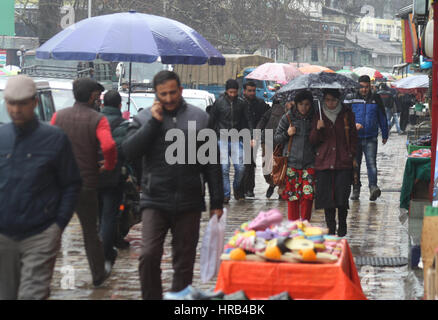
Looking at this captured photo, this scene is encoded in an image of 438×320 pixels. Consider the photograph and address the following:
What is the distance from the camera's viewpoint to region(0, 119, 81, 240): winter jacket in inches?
206

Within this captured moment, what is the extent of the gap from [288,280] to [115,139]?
3.39 meters

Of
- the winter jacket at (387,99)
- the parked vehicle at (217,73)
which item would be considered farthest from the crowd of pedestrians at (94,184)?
the parked vehicle at (217,73)

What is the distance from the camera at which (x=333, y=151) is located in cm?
902

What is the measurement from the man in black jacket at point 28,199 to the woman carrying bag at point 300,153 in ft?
13.9

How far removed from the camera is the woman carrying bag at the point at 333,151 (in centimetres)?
903

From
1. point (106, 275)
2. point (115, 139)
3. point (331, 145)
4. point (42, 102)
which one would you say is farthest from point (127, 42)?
point (106, 275)

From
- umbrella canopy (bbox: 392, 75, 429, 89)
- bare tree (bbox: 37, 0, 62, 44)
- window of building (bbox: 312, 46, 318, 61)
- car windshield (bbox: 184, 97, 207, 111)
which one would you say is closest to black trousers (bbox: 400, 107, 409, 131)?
umbrella canopy (bbox: 392, 75, 429, 89)

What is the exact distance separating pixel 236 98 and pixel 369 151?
2.33 meters

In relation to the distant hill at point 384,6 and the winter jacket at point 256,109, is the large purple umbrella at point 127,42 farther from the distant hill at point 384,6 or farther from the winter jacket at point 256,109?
the distant hill at point 384,6

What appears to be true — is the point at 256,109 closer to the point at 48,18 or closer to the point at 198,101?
the point at 198,101

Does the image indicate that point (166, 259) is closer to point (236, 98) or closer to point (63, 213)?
point (63, 213)

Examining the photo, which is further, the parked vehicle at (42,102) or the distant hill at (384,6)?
the distant hill at (384,6)

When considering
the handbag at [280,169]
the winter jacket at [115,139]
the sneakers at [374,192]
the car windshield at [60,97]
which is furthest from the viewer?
the sneakers at [374,192]

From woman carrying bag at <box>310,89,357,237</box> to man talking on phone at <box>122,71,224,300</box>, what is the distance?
3.14 meters
